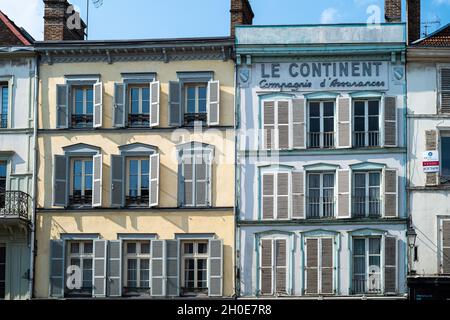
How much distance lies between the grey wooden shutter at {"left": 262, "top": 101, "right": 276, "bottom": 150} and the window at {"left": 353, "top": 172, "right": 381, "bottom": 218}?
9.29 feet

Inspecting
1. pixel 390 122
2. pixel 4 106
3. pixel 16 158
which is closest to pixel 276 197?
pixel 390 122

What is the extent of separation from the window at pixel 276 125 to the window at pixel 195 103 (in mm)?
1990

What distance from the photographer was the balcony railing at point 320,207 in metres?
26.3

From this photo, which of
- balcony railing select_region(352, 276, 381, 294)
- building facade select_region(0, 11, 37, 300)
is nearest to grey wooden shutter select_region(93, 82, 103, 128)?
building facade select_region(0, 11, 37, 300)

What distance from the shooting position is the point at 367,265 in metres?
26.0

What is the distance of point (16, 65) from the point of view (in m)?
28.0

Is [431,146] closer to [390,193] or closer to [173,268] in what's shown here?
[390,193]

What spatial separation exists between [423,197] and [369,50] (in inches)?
193

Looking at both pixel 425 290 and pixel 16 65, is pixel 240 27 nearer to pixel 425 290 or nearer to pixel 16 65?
pixel 16 65

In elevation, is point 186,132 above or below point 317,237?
above

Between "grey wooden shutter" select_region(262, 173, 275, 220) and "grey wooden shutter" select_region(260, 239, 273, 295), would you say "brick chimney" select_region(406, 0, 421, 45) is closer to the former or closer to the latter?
"grey wooden shutter" select_region(262, 173, 275, 220)

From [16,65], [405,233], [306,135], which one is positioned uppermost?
[16,65]

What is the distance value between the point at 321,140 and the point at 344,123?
0.89 meters

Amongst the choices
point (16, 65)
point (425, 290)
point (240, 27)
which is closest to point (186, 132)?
point (240, 27)
